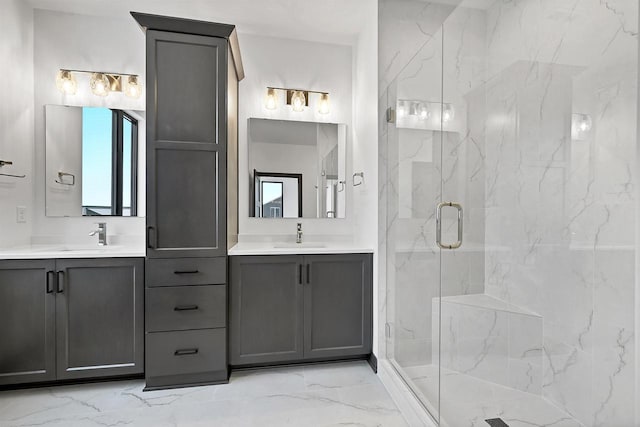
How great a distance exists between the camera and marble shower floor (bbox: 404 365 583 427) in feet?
5.16

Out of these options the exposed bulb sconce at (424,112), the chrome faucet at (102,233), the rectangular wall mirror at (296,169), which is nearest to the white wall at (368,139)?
the rectangular wall mirror at (296,169)

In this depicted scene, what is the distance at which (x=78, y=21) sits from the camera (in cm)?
257

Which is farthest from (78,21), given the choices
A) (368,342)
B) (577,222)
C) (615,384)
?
(615,384)

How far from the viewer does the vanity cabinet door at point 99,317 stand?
2.01m

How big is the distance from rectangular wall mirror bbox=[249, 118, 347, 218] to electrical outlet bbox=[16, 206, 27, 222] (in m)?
1.65

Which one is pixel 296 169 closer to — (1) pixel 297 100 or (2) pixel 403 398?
(1) pixel 297 100

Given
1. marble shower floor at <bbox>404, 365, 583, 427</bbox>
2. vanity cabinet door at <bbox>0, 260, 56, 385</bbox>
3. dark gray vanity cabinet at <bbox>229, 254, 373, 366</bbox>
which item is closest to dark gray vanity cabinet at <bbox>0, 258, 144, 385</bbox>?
vanity cabinet door at <bbox>0, 260, 56, 385</bbox>

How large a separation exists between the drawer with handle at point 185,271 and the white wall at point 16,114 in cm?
112

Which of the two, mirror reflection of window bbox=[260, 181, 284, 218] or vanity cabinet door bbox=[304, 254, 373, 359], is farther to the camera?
mirror reflection of window bbox=[260, 181, 284, 218]

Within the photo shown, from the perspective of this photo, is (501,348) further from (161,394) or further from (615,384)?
(161,394)

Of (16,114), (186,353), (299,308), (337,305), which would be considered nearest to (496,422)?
(337,305)

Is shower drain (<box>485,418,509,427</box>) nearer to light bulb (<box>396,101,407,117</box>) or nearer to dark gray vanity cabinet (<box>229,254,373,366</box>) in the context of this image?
dark gray vanity cabinet (<box>229,254,373,366</box>)

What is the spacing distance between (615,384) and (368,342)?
1383 mm

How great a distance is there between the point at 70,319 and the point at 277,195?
1.67 metres
